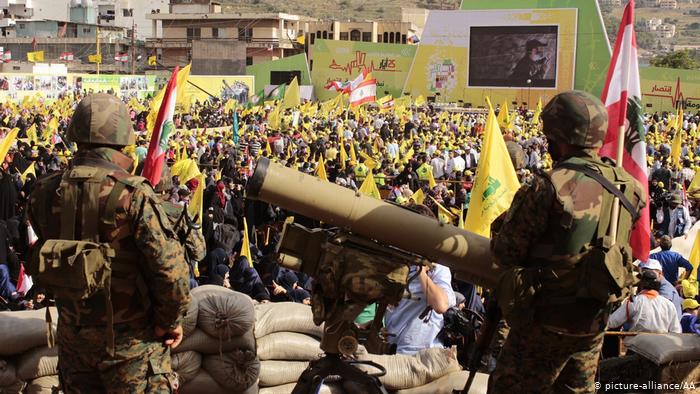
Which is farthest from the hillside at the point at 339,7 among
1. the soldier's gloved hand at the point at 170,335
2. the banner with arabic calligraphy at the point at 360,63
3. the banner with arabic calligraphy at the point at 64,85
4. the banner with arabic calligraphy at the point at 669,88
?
the soldier's gloved hand at the point at 170,335

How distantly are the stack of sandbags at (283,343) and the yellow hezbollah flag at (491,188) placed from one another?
2284mm

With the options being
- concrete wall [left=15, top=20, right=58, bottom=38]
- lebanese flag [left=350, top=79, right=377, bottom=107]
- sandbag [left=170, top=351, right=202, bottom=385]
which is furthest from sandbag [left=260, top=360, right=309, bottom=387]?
concrete wall [left=15, top=20, right=58, bottom=38]

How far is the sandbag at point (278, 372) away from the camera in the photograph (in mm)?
4766

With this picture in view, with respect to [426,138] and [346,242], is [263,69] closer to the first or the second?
[426,138]

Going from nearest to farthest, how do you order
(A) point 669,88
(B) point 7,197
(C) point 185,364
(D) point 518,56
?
(C) point 185,364
(B) point 7,197
(A) point 669,88
(D) point 518,56

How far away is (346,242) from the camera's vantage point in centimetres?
363

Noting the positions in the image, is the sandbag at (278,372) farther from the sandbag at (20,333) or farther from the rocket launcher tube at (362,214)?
the rocket launcher tube at (362,214)

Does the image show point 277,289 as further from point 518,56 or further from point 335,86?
point 335,86

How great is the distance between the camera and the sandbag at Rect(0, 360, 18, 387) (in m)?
4.39

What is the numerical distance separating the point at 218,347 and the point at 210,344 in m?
0.04

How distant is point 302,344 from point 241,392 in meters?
0.46

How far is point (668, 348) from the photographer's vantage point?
4730mm

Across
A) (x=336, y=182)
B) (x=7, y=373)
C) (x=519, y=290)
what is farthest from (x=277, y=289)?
(x=336, y=182)

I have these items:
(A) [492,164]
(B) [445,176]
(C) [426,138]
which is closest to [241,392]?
(A) [492,164]
